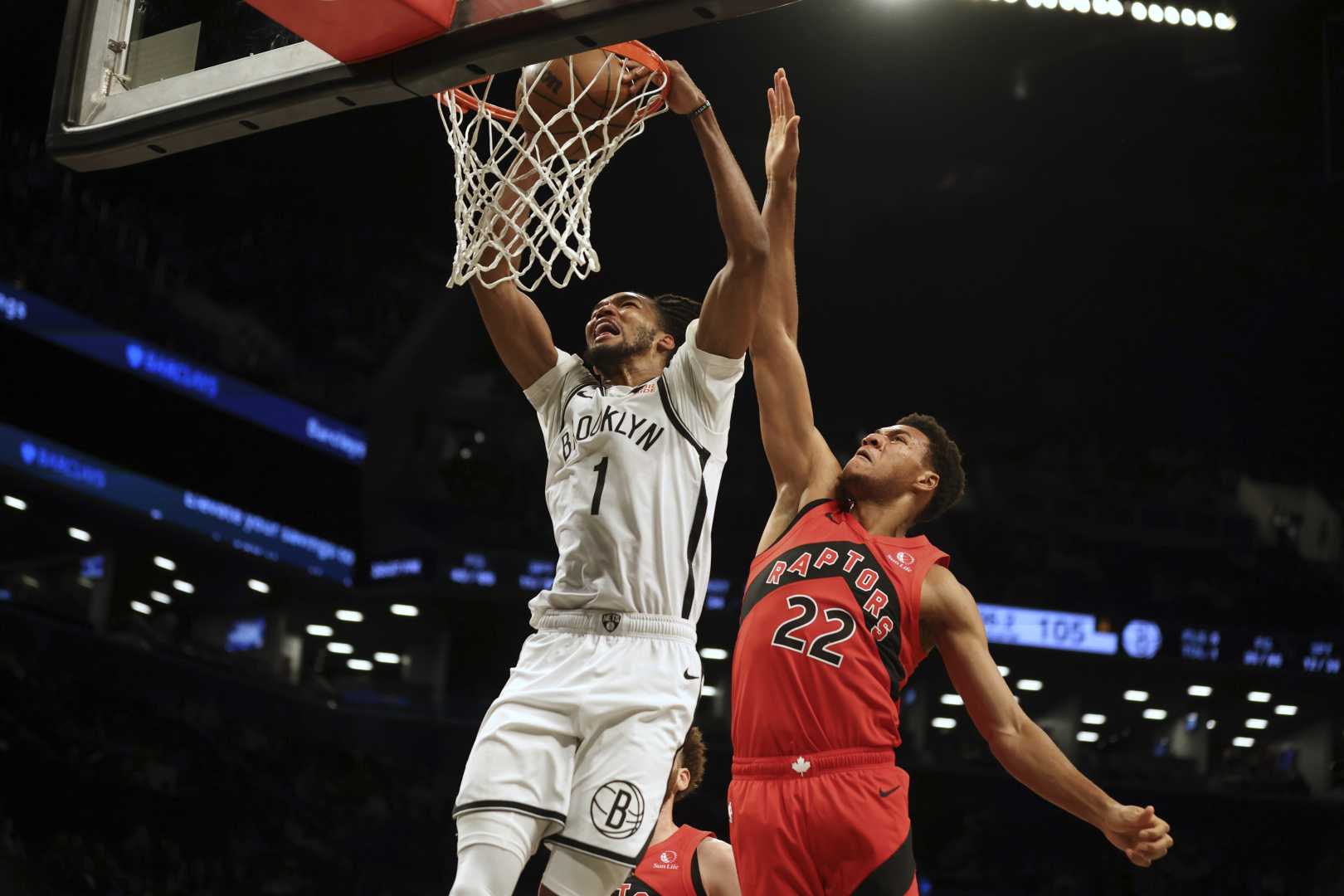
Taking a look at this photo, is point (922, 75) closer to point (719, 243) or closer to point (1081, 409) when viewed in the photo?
point (719, 243)

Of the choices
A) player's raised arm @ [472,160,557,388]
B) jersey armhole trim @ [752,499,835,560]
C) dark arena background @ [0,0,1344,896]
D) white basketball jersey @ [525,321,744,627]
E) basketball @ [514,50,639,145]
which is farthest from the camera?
dark arena background @ [0,0,1344,896]

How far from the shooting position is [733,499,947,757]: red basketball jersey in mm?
4047

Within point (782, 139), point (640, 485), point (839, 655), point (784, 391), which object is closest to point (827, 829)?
point (839, 655)

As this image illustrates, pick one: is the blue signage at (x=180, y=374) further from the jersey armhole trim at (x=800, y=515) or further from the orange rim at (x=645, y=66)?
the jersey armhole trim at (x=800, y=515)

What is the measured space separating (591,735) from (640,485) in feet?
2.11

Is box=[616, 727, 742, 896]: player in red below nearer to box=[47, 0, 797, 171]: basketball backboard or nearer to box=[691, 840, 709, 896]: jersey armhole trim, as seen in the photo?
box=[691, 840, 709, 896]: jersey armhole trim

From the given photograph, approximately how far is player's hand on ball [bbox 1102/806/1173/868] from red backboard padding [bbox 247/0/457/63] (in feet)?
8.55

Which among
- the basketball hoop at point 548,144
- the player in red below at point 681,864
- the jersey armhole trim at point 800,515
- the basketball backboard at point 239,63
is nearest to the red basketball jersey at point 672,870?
the player in red below at point 681,864

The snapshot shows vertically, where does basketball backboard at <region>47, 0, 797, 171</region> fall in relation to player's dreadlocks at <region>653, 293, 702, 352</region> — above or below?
above

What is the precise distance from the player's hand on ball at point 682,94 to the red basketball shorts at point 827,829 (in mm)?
1815

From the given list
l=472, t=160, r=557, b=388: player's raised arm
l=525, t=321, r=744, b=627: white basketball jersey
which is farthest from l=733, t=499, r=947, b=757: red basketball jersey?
l=472, t=160, r=557, b=388: player's raised arm

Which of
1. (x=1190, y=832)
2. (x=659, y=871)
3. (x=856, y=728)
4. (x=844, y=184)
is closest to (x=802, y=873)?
(x=856, y=728)

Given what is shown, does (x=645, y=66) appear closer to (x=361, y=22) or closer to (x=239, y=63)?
(x=361, y=22)

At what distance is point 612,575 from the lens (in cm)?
367
